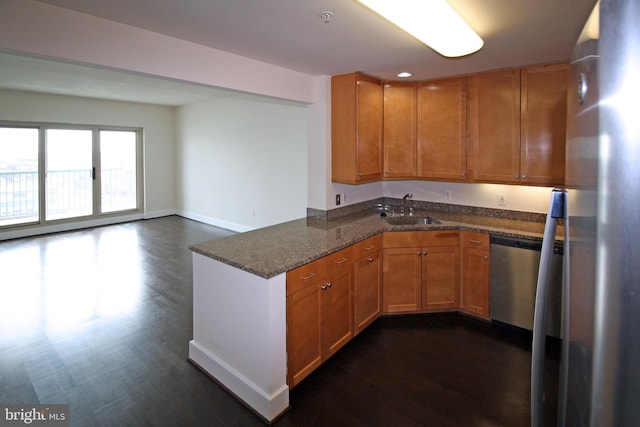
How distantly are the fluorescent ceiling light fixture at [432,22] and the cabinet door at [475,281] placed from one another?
1743mm

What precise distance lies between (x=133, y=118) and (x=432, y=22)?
24.2 ft

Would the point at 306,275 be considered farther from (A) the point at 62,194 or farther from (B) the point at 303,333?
(A) the point at 62,194

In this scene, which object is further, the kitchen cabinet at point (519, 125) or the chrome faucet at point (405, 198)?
the chrome faucet at point (405, 198)

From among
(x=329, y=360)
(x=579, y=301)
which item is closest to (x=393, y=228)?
(x=329, y=360)

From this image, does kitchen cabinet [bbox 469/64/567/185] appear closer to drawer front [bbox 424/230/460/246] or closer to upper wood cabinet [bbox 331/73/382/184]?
drawer front [bbox 424/230/460/246]

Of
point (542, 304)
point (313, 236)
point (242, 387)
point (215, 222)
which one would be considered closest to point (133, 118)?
point (215, 222)

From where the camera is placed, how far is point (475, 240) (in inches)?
124

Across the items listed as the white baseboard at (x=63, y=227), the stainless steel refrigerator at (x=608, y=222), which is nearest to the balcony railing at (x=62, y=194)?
the white baseboard at (x=63, y=227)

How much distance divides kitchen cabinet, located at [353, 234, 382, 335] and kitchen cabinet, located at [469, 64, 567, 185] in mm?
1281

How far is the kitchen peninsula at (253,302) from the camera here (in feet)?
6.83

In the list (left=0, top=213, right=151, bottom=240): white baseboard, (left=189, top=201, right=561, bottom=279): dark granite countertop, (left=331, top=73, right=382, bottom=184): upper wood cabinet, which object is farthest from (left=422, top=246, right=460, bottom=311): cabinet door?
(left=0, top=213, right=151, bottom=240): white baseboard

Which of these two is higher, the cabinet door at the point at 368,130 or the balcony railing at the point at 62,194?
the cabinet door at the point at 368,130

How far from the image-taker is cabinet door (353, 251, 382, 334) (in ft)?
9.45

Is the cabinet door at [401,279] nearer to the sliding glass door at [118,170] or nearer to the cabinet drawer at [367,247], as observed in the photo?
the cabinet drawer at [367,247]
